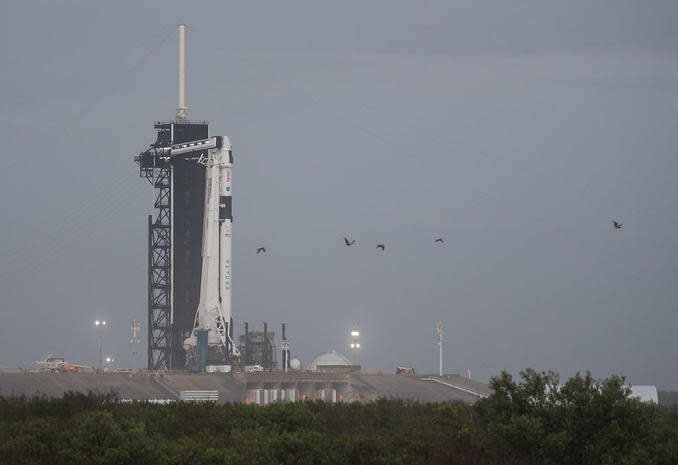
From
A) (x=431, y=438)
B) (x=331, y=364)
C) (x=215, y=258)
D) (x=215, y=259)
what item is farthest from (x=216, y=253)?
(x=431, y=438)

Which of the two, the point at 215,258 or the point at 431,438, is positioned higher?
the point at 215,258

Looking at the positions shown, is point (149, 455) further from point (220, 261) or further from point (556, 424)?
point (220, 261)

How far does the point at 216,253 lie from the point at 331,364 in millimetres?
22572

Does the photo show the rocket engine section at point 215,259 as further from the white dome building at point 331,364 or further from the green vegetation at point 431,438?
the green vegetation at point 431,438

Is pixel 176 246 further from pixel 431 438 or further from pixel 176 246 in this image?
pixel 431 438

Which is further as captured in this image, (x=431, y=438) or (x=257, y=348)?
(x=257, y=348)

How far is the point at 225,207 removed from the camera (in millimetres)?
119750

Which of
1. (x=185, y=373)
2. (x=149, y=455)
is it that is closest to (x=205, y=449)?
(x=149, y=455)

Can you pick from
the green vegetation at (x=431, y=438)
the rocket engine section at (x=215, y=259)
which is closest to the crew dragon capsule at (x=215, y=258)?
the rocket engine section at (x=215, y=259)

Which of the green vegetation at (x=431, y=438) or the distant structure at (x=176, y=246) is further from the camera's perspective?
the distant structure at (x=176, y=246)

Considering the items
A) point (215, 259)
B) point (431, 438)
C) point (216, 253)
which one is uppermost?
point (216, 253)

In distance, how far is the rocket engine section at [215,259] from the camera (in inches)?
4685

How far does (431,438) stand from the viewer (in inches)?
1663

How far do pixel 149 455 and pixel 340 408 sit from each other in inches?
540
